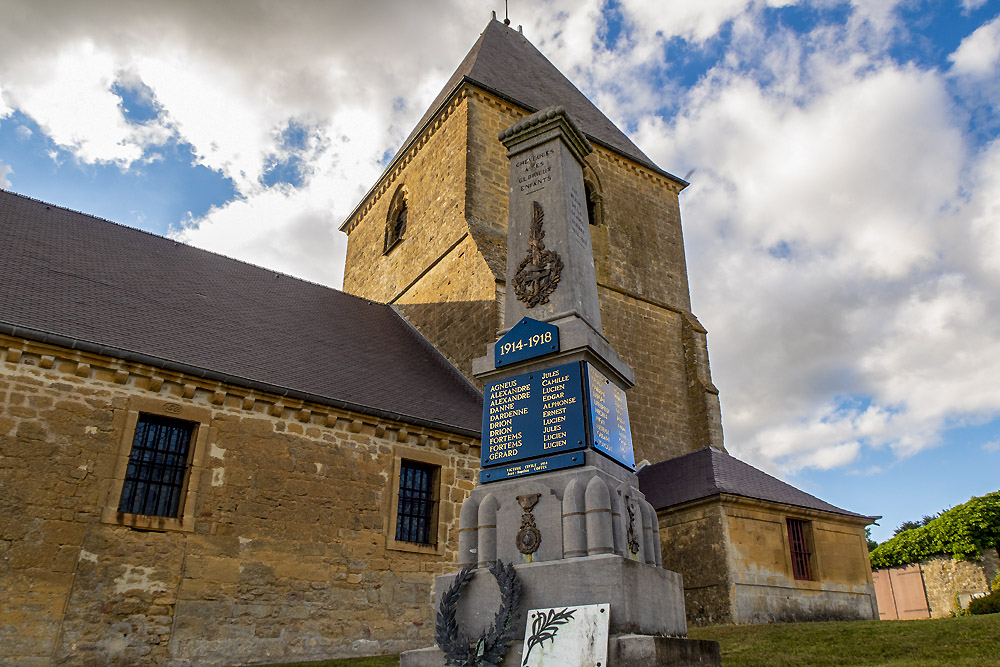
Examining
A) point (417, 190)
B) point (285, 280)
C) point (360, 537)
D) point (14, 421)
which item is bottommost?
point (360, 537)

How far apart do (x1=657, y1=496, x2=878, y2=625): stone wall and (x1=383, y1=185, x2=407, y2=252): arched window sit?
12.4m

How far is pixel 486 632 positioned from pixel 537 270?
11.6 feet

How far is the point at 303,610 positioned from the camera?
9.88 metres

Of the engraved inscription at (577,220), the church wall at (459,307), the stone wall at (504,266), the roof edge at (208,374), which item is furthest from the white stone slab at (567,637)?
the stone wall at (504,266)

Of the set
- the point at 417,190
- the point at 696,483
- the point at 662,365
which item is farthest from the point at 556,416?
the point at 417,190

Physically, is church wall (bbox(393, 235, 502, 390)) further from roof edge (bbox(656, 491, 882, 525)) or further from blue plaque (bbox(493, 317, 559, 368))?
blue plaque (bbox(493, 317, 559, 368))

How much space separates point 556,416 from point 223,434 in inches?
232

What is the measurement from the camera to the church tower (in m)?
17.1

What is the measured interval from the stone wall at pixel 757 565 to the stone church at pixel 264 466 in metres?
0.04

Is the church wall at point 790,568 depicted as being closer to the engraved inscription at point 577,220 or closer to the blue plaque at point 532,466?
the engraved inscription at point 577,220

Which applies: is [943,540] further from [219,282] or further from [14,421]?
[14,421]

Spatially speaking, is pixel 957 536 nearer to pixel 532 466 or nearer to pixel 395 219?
pixel 395 219

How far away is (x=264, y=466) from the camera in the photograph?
10.3 metres

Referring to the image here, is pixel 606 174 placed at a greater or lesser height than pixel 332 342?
greater
